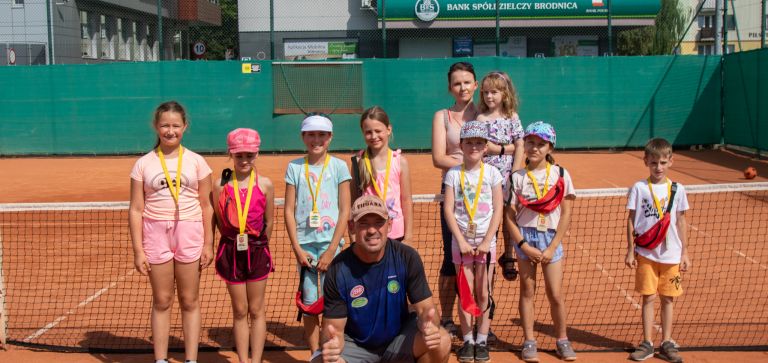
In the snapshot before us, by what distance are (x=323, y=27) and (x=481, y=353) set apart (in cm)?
2371

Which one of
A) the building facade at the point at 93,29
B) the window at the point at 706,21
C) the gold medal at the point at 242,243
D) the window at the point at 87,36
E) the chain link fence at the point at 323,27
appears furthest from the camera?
the window at the point at 706,21

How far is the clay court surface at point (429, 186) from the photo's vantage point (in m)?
5.78

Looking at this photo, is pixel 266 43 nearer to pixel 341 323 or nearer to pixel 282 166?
pixel 282 166

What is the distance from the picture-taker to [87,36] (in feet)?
85.2

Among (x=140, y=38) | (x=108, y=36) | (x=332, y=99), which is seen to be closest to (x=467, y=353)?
(x=332, y=99)

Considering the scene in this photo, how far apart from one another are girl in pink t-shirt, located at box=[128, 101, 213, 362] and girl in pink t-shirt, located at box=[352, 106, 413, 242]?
3.35ft

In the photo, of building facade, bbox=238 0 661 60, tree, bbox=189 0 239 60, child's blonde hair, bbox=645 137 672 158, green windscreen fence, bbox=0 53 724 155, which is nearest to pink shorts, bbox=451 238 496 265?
child's blonde hair, bbox=645 137 672 158

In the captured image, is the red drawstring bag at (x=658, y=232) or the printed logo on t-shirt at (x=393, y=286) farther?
the red drawstring bag at (x=658, y=232)

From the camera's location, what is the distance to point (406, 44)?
95.3 feet

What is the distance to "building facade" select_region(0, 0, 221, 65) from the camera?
23.7 m

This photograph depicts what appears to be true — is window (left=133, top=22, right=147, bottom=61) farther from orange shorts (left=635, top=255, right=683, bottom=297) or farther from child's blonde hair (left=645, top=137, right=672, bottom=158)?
orange shorts (left=635, top=255, right=683, bottom=297)

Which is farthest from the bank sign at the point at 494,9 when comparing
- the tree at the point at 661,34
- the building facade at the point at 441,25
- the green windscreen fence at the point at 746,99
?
the tree at the point at 661,34

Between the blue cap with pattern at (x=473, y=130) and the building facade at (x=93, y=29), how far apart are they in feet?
56.0

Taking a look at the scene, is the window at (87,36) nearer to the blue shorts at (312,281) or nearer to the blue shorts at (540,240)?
the blue shorts at (312,281)
